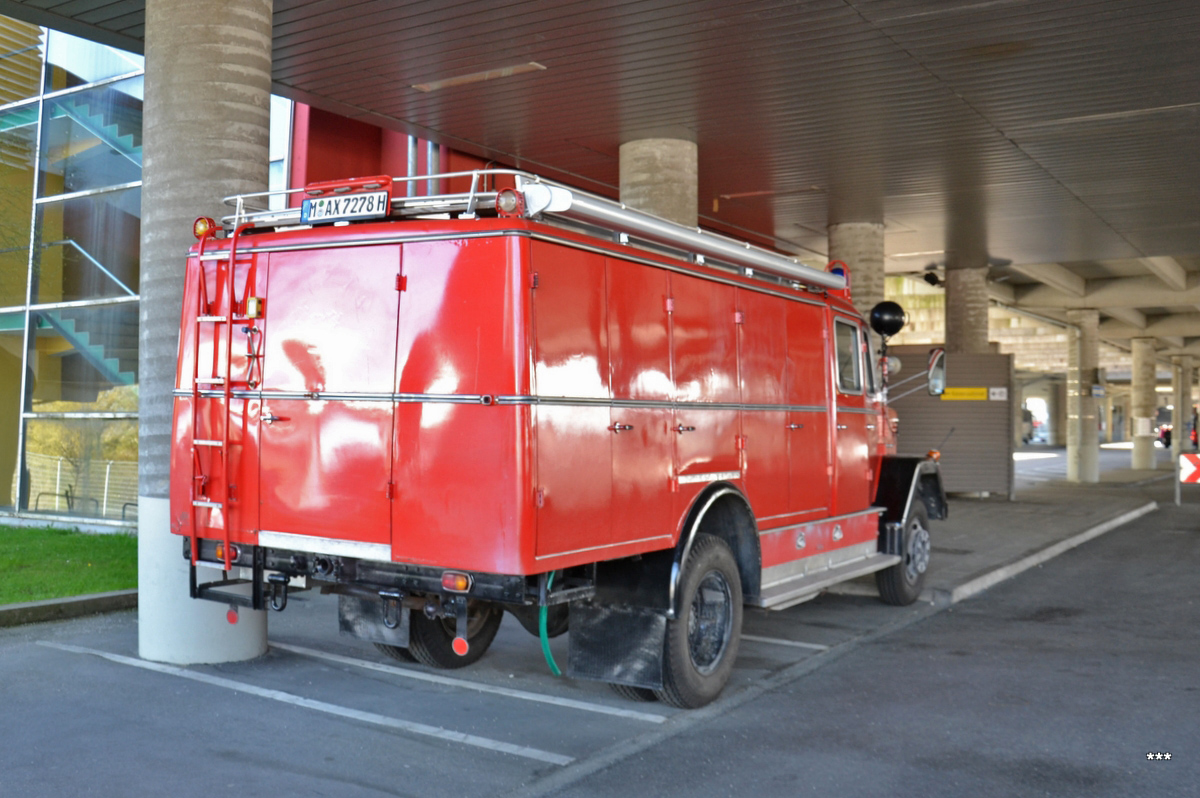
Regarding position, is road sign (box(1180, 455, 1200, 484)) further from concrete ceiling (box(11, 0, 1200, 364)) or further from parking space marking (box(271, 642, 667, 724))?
→ parking space marking (box(271, 642, 667, 724))

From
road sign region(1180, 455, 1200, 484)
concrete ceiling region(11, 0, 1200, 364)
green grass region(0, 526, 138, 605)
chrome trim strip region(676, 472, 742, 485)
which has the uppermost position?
concrete ceiling region(11, 0, 1200, 364)

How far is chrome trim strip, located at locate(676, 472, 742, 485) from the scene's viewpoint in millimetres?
6582

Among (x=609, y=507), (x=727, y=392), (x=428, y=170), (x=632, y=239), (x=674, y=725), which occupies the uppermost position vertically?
(x=428, y=170)

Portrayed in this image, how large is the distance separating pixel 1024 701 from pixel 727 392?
2.60m

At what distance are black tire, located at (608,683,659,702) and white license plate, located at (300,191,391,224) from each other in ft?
10.1

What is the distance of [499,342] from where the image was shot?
213 inches

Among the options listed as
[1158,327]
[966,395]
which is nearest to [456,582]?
[966,395]

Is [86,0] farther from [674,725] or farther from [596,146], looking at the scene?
[674,725]

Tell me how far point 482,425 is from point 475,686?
2.30 metres

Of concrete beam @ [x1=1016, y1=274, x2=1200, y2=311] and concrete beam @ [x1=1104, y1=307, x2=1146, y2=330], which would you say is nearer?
concrete beam @ [x1=1016, y1=274, x2=1200, y2=311]

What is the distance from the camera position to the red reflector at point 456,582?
551cm

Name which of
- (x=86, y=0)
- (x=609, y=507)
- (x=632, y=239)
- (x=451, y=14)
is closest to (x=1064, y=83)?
(x=451, y=14)

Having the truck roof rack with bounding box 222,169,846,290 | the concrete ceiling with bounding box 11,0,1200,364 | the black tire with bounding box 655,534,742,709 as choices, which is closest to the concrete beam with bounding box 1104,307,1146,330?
the concrete ceiling with bounding box 11,0,1200,364

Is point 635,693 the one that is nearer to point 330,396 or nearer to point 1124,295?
point 330,396
